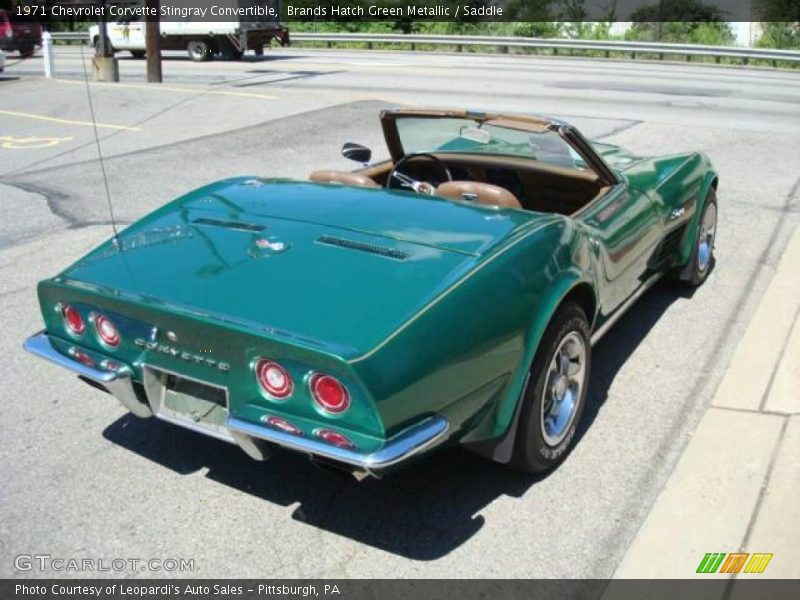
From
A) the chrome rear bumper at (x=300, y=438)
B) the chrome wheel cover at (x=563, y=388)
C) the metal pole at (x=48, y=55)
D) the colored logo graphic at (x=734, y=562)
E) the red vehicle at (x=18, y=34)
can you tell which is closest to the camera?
the chrome rear bumper at (x=300, y=438)

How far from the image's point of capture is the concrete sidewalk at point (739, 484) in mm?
3215

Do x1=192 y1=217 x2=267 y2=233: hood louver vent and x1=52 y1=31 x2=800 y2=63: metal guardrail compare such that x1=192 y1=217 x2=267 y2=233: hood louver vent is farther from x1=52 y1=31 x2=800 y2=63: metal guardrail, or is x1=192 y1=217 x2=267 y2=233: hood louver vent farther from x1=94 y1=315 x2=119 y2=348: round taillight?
x1=52 y1=31 x2=800 y2=63: metal guardrail

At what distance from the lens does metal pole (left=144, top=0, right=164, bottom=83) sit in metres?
16.5

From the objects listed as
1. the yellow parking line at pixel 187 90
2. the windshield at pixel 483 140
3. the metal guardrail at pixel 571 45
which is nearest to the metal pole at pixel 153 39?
the yellow parking line at pixel 187 90

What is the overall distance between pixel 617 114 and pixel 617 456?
10495mm

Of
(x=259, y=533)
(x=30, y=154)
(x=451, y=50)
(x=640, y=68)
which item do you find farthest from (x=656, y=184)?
(x=451, y=50)

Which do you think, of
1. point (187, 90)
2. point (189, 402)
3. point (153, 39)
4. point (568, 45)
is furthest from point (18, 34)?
point (189, 402)

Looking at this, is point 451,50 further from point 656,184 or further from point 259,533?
point 259,533

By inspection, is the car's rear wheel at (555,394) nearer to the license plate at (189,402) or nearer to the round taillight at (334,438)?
the round taillight at (334,438)

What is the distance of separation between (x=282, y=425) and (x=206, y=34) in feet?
77.1

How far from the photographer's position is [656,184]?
4980 millimetres

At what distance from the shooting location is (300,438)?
2900mm

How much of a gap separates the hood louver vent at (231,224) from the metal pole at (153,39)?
13872 millimetres

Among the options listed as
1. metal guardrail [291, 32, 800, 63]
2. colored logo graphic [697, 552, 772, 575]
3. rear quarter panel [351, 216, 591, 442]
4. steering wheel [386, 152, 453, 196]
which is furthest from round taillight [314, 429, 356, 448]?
metal guardrail [291, 32, 800, 63]
